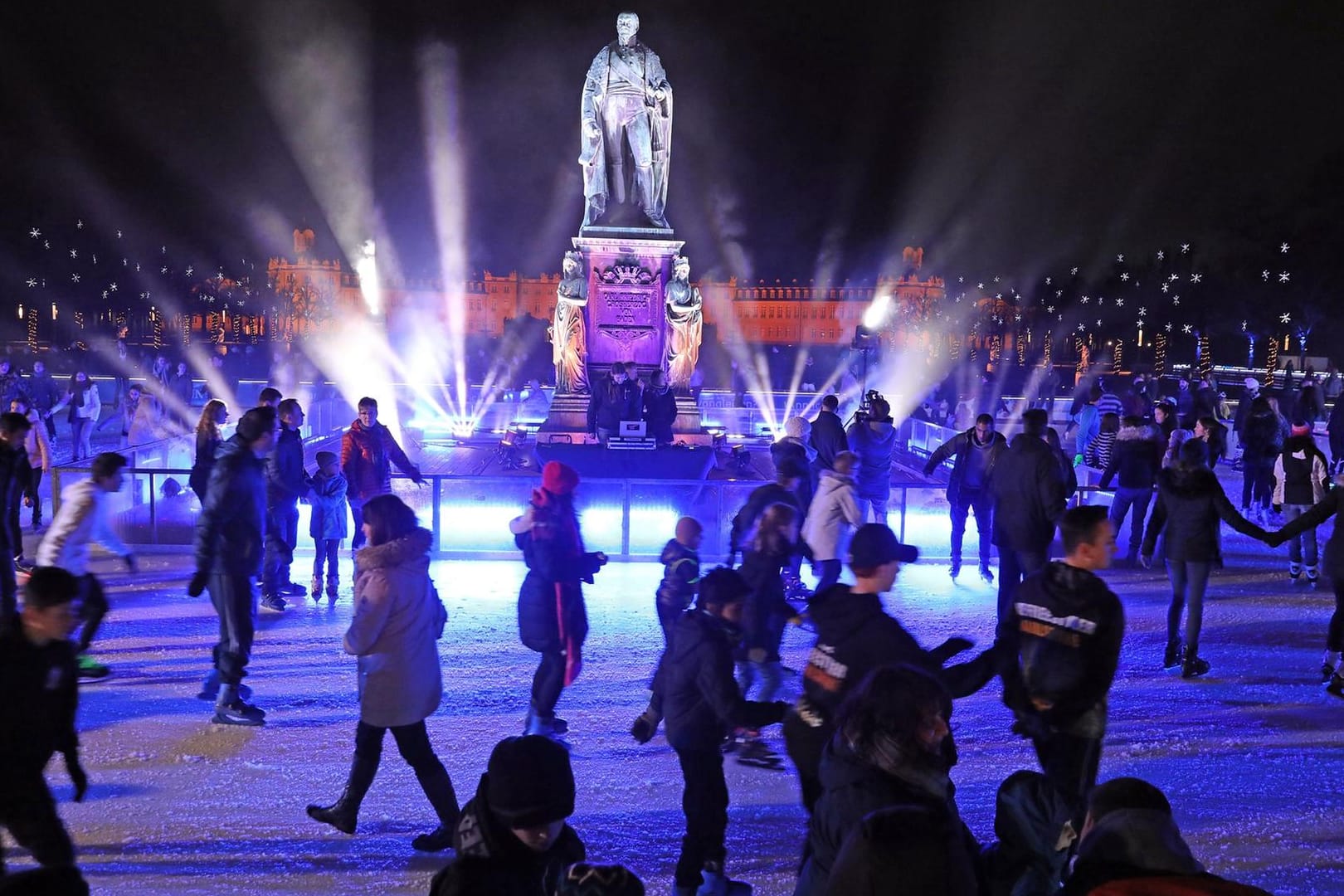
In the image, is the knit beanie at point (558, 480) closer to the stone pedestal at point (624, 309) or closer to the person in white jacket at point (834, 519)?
the person in white jacket at point (834, 519)

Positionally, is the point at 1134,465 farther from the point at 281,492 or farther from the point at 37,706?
the point at 37,706

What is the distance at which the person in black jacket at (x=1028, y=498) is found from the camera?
22.9 feet

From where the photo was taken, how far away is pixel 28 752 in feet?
11.2

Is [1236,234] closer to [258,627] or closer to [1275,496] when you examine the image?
[1275,496]

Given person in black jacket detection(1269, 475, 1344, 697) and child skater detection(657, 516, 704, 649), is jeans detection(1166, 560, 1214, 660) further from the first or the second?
child skater detection(657, 516, 704, 649)

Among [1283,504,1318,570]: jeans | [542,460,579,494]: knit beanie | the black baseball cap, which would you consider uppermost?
[542,460,579,494]: knit beanie

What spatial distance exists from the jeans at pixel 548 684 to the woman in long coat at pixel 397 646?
1.13m

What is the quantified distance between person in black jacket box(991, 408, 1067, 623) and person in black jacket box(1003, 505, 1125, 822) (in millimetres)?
3173

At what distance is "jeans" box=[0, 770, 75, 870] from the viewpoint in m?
3.37

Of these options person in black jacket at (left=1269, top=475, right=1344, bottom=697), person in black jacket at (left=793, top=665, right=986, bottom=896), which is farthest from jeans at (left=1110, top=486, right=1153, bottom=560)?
person in black jacket at (left=793, top=665, right=986, bottom=896)

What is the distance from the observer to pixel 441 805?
4.41 m

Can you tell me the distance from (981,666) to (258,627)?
598 cm

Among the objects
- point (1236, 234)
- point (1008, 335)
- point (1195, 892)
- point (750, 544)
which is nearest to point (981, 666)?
point (1195, 892)

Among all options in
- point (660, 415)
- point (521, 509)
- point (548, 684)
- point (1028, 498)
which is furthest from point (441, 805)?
point (660, 415)
